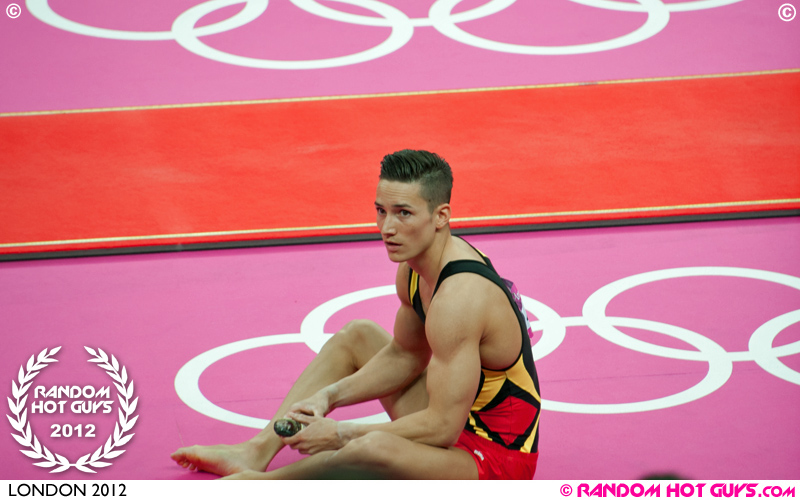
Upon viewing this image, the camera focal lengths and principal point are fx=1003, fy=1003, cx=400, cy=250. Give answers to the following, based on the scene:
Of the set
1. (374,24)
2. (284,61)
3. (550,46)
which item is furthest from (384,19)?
(550,46)

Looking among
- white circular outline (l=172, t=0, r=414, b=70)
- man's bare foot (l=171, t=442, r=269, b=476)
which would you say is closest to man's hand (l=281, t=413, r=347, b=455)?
man's bare foot (l=171, t=442, r=269, b=476)

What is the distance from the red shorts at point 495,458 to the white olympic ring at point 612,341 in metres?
0.69

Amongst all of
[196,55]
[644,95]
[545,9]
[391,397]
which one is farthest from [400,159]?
[545,9]

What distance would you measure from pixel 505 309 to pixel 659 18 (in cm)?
570

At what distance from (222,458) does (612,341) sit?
174 centimetres

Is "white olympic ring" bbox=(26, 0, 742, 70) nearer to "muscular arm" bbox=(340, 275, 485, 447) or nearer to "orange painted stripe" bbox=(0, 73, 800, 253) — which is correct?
"orange painted stripe" bbox=(0, 73, 800, 253)

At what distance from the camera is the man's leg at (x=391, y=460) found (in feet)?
9.29

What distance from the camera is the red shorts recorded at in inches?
120

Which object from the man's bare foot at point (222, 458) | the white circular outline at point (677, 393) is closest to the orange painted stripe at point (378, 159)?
the white circular outline at point (677, 393)

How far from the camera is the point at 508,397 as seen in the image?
9.89 feet

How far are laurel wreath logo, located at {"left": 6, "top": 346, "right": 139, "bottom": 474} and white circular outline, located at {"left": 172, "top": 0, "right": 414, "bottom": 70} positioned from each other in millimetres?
3561

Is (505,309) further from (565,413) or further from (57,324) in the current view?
(57,324)

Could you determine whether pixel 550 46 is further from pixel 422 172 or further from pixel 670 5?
pixel 422 172

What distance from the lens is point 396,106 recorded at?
657 cm
